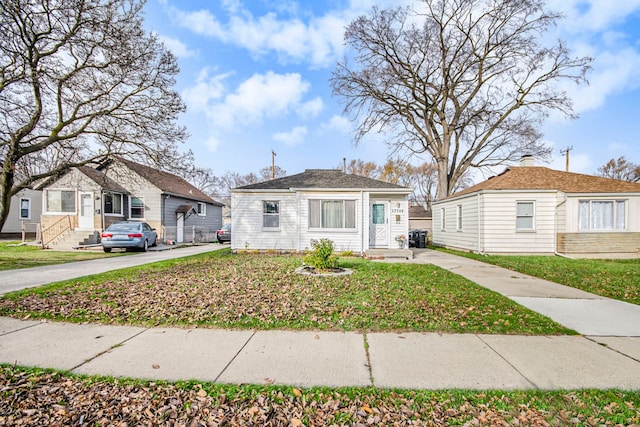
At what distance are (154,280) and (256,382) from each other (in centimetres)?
604

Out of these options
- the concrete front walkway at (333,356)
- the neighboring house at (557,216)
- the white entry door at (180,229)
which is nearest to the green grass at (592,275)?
the neighboring house at (557,216)

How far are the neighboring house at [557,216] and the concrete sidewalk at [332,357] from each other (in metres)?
11.2

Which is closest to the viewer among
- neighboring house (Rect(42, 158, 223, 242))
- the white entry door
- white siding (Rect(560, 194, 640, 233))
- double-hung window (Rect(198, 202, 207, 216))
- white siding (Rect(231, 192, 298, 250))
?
white siding (Rect(560, 194, 640, 233))

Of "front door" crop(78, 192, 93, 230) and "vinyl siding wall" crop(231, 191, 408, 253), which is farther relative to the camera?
"front door" crop(78, 192, 93, 230)

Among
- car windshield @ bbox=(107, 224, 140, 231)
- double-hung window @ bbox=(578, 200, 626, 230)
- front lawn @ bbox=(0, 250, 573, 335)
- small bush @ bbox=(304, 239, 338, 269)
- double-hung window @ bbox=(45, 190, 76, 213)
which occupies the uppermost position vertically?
double-hung window @ bbox=(45, 190, 76, 213)

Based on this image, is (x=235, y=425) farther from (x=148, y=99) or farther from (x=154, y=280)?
(x=148, y=99)

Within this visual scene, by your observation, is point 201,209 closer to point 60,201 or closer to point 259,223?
point 60,201

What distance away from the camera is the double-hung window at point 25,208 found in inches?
969

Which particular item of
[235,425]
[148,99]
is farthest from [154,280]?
[148,99]

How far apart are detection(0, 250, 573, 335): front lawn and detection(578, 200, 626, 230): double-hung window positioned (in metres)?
10.2

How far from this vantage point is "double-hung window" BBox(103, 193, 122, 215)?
1947cm

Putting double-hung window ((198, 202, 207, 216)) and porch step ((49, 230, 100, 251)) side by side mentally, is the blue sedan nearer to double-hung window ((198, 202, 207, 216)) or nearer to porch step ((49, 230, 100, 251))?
porch step ((49, 230, 100, 251))

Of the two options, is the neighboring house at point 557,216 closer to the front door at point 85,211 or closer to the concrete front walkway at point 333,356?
the concrete front walkway at point 333,356

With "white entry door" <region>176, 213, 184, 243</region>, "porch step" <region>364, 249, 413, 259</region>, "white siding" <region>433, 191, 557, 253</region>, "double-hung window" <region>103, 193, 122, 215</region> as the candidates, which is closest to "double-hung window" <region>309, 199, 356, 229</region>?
"porch step" <region>364, 249, 413, 259</region>
